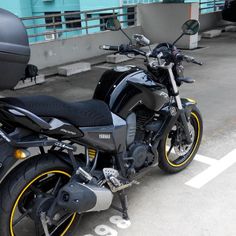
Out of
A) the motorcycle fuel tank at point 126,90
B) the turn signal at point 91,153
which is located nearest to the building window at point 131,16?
the motorcycle fuel tank at point 126,90

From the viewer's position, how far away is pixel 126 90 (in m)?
2.61

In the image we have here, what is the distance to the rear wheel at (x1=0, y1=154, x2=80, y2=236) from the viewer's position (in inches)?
79.5

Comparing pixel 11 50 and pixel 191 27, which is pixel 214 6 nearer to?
pixel 191 27

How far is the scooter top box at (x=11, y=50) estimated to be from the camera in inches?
67.4

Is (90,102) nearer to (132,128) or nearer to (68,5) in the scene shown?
(132,128)

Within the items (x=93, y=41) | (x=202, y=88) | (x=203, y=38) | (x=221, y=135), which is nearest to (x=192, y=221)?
(x=221, y=135)

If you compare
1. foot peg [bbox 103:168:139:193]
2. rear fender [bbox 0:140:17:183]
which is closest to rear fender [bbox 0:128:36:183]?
rear fender [bbox 0:140:17:183]

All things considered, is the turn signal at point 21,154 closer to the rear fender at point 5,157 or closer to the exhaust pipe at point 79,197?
the rear fender at point 5,157

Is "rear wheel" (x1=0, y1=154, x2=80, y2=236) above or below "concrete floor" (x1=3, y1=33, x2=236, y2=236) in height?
A: above

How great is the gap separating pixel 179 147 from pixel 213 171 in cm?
41

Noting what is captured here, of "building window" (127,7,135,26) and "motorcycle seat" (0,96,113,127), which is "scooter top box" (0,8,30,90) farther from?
"building window" (127,7,135,26)

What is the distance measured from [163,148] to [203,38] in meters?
9.34

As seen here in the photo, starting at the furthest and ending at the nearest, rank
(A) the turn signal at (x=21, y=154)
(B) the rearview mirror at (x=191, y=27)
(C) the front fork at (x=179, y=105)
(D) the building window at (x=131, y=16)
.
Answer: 1. (D) the building window at (x=131, y=16)
2. (C) the front fork at (x=179, y=105)
3. (B) the rearview mirror at (x=191, y=27)
4. (A) the turn signal at (x=21, y=154)

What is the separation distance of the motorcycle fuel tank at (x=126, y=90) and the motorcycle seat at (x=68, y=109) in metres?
0.13
